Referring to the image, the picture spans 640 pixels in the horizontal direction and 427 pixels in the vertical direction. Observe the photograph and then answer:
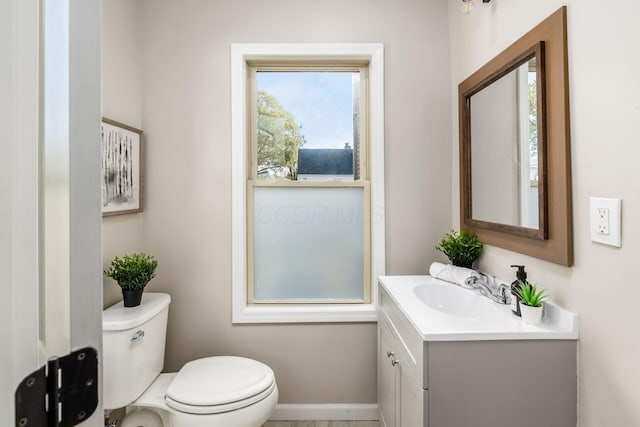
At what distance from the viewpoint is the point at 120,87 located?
1.77m

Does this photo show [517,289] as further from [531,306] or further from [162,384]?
[162,384]

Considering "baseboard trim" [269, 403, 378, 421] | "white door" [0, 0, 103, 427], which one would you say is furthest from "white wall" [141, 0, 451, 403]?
"white door" [0, 0, 103, 427]

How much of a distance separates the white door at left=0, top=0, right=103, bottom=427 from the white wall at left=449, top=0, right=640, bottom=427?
45.8 inches

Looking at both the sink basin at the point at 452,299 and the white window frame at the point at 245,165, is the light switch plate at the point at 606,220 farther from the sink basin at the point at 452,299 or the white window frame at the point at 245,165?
the white window frame at the point at 245,165

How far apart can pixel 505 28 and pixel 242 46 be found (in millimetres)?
1291

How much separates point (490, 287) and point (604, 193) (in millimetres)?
649

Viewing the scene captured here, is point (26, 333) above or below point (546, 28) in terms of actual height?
below

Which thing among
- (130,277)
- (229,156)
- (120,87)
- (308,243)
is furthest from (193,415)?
(120,87)

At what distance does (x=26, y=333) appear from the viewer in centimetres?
37

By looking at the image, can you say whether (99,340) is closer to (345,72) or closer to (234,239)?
(234,239)

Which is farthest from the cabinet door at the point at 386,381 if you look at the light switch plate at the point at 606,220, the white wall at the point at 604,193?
the light switch plate at the point at 606,220

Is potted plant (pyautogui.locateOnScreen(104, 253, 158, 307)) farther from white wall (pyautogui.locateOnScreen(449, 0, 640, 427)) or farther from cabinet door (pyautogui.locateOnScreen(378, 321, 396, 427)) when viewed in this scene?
white wall (pyautogui.locateOnScreen(449, 0, 640, 427))

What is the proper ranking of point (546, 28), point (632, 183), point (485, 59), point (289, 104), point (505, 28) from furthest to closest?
point (289, 104), point (485, 59), point (505, 28), point (546, 28), point (632, 183)

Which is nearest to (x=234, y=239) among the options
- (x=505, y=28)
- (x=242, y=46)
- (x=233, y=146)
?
(x=233, y=146)
